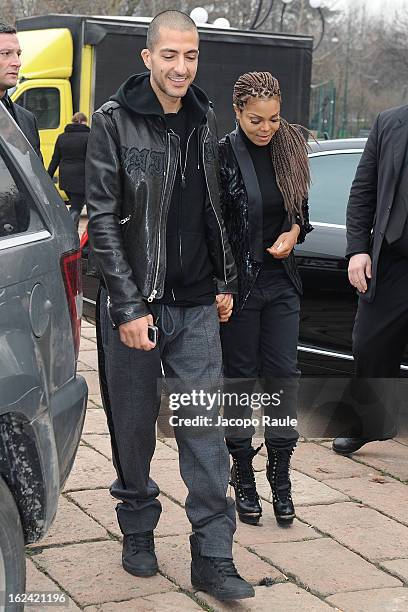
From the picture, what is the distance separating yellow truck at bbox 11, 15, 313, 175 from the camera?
17.8 meters

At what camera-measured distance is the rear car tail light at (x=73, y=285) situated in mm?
3119

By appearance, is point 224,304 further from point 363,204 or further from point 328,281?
point 328,281

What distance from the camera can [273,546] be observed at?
4.11 m

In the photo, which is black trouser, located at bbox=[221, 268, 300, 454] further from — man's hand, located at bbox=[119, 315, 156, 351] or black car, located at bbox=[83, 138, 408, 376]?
black car, located at bbox=[83, 138, 408, 376]

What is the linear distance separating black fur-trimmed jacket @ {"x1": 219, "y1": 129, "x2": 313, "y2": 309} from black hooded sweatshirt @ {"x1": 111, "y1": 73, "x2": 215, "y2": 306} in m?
0.55

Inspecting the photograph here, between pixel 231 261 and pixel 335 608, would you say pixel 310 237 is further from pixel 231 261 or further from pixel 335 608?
pixel 335 608

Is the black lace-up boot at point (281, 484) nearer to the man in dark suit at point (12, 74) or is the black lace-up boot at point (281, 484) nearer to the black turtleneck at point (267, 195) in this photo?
the black turtleneck at point (267, 195)

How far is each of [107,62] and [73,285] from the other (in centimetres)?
1510

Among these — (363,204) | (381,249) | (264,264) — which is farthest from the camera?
(363,204)

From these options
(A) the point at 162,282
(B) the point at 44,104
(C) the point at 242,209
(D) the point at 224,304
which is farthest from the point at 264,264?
(B) the point at 44,104

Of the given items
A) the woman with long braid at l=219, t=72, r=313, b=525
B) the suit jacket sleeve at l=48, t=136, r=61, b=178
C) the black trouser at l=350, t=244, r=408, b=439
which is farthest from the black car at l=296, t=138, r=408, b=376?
the suit jacket sleeve at l=48, t=136, r=61, b=178

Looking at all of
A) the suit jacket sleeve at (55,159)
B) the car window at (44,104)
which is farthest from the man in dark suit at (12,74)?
the car window at (44,104)

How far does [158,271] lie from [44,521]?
3.17ft

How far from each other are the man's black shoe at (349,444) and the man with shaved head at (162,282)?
1.68 m
